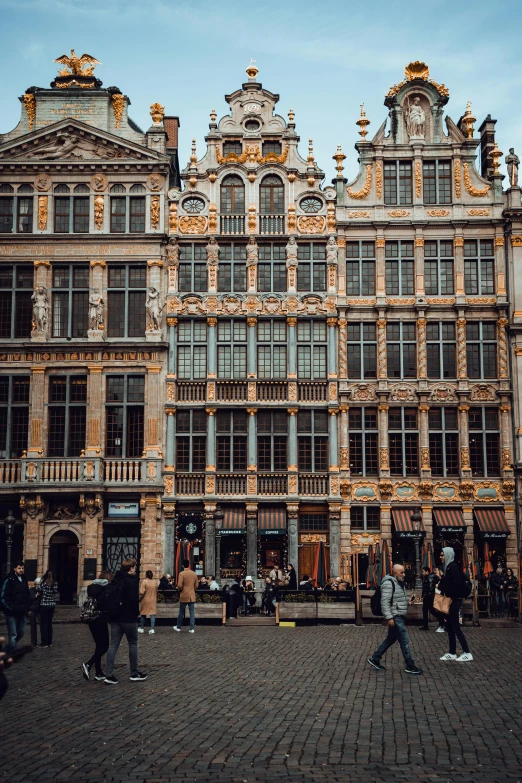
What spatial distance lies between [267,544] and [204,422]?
574cm

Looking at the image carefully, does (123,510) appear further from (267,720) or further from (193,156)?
(267,720)

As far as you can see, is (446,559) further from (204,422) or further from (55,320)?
(55,320)

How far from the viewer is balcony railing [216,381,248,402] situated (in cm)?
4003

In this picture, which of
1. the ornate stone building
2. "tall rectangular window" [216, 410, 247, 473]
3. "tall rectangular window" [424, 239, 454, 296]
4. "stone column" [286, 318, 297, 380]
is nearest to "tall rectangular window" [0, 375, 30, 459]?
the ornate stone building

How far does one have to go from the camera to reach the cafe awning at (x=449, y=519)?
3862cm

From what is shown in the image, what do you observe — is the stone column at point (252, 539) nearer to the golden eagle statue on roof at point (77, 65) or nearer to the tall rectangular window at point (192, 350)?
the tall rectangular window at point (192, 350)

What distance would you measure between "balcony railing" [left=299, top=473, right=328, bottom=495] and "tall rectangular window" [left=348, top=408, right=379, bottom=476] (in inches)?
51.0

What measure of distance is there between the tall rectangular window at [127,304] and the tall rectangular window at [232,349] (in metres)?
3.43

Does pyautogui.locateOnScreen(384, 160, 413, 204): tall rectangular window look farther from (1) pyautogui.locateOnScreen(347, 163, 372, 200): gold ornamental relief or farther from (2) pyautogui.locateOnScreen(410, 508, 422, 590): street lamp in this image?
(2) pyautogui.locateOnScreen(410, 508, 422, 590): street lamp

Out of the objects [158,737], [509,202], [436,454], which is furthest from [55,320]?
[158,737]

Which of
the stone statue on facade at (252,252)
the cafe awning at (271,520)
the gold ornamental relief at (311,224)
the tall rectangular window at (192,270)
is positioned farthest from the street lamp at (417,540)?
the tall rectangular window at (192,270)

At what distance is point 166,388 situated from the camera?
131 ft

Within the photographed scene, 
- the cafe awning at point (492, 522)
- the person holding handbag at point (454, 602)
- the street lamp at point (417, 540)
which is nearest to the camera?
the person holding handbag at point (454, 602)

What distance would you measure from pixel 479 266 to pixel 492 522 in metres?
10.9
